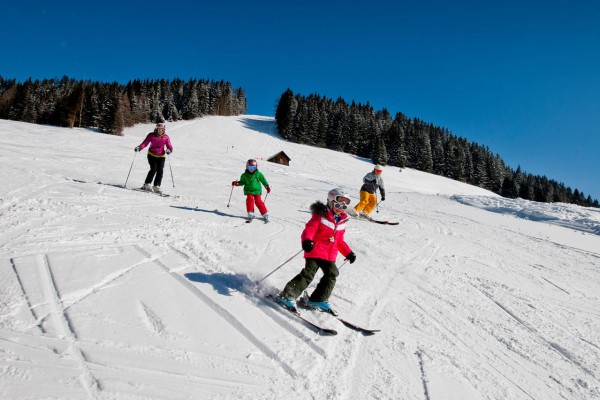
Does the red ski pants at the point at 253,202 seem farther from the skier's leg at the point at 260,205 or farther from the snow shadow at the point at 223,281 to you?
the snow shadow at the point at 223,281

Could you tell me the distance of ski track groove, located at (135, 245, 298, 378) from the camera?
3.06m

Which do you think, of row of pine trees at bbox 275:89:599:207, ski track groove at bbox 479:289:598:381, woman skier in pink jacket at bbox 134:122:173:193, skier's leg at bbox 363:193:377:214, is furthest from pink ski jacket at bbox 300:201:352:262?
row of pine trees at bbox 275:89:599:207

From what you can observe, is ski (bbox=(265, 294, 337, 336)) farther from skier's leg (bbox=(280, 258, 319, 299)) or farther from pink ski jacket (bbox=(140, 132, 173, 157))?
pink ski jacket (bbox=(140, 132, 173, 157))

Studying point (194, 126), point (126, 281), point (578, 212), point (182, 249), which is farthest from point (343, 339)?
point (194, 126)

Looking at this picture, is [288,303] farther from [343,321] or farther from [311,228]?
[311,228]

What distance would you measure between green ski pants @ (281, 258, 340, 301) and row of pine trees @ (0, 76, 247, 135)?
61.0 meters

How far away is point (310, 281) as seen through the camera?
14.1 feet

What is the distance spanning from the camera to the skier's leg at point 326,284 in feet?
14.0

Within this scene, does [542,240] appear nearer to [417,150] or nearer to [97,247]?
[97,247]

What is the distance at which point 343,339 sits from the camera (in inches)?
143

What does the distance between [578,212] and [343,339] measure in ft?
51.6

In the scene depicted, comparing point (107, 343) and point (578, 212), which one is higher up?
point (578, 212)

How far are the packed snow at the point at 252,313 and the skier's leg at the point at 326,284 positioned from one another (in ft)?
0.75

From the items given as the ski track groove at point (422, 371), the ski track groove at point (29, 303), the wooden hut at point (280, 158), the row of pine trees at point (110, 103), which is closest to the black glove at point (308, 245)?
the ski track groove at point (422, 371)
